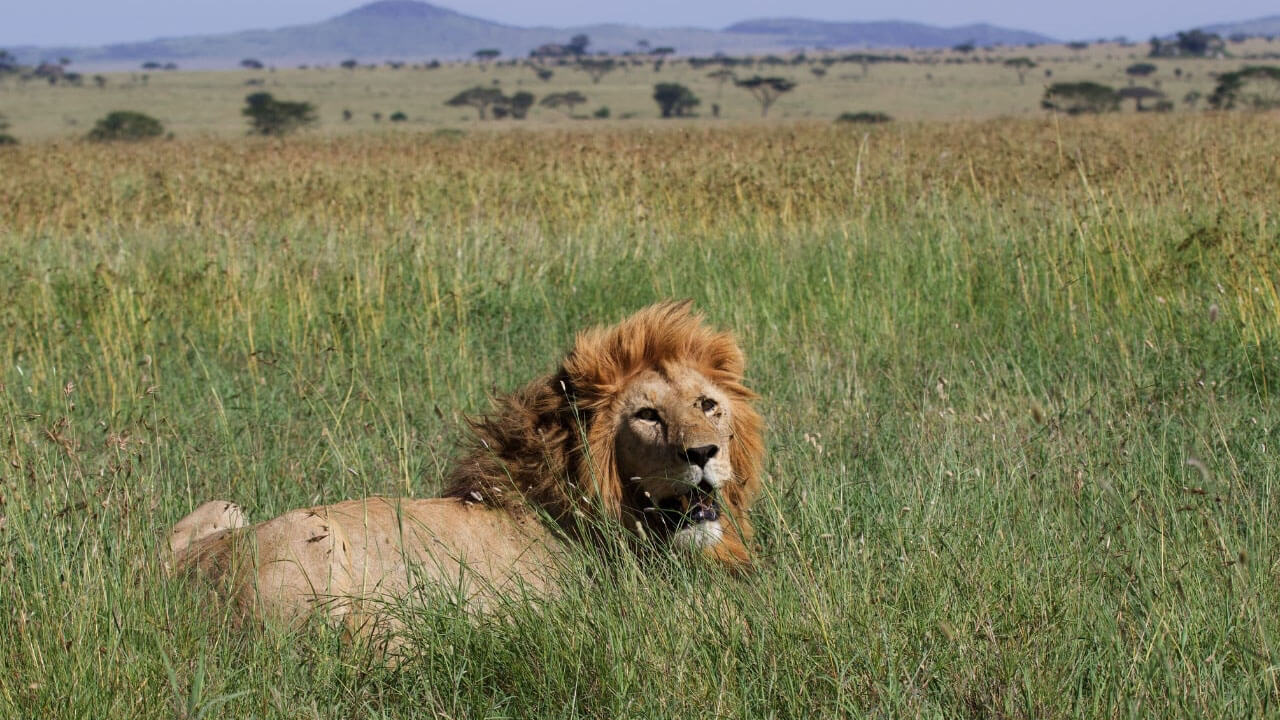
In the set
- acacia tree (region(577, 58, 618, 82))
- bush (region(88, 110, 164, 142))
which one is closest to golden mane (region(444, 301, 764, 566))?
bush (region(88, 110, 164, 142))

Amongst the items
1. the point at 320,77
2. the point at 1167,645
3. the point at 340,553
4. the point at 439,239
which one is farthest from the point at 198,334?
the point at 320,77

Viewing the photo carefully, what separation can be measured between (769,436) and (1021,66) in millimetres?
89719

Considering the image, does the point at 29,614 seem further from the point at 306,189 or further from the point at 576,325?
the point at 306,189

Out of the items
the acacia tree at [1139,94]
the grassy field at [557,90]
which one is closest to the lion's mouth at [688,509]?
the grassy field at [557,90]

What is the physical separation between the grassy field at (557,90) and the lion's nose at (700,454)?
41493 millimetres

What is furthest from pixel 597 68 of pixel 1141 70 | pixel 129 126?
pixel 129 126

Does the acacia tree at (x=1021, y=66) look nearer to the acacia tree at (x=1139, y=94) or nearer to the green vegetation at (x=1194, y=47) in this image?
the green vegetation at (x=1194, y=47)

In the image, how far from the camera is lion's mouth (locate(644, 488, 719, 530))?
10.7 ft

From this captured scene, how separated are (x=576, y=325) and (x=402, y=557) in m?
3.79

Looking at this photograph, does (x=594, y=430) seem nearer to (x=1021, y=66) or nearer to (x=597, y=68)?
(x=1021, y=66)

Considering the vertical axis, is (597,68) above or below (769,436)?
below

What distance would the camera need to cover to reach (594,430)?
135 inches

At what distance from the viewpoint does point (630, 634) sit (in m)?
2.77

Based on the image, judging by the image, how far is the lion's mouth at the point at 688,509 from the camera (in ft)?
10.7
